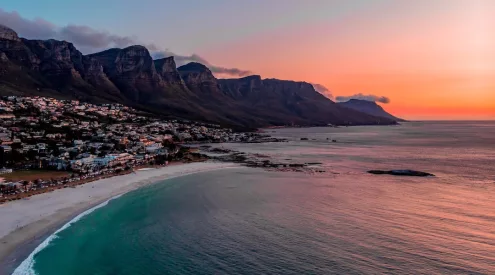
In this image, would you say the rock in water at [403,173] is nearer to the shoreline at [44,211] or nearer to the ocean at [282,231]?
the ocean at [282,231]

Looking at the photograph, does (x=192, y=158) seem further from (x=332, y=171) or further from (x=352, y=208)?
(x=352, y=208)

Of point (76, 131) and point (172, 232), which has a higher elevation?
point (76, 131)

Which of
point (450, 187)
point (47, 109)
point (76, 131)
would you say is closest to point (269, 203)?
point (450, 187)

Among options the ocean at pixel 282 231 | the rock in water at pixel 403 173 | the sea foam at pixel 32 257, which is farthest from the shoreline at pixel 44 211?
the rock in water at pixel 403 173

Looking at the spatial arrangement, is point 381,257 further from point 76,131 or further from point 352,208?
point 76,131

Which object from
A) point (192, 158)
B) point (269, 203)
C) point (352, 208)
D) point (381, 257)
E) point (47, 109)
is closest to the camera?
point (381, 257)

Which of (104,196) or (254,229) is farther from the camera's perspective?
(104,196)

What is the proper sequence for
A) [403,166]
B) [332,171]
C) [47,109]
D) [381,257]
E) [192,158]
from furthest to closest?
[47,109] < [192,158] < [403,166] < [332,171] < [381,257]
